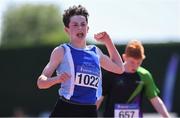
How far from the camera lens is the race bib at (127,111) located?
9.84m

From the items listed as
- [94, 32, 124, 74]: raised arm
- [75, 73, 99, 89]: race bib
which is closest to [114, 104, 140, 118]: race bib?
[94, 32, 124, 74]: raised arm

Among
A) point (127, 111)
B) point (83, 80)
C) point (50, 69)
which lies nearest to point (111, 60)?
point (83, 80)

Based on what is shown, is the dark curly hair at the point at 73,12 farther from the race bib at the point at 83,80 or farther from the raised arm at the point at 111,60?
the race bib at the point at 83,80

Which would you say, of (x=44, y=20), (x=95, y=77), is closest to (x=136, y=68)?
(x=95, y=77)

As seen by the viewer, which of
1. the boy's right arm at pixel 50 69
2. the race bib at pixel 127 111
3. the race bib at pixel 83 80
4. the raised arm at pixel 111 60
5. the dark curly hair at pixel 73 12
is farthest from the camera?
the race bib at pixel 127 111

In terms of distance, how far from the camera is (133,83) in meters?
9.98

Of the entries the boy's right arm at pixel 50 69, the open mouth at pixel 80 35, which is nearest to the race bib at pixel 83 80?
the boy's right arm at pixel 50 69

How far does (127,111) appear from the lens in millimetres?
9922

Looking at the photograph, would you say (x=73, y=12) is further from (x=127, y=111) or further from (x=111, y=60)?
(x=127, y=111)

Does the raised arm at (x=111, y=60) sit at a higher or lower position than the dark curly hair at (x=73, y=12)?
lower

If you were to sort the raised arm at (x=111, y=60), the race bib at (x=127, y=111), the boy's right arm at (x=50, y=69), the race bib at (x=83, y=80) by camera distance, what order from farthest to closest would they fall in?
the race bib at (x=127, y=111)
the raised arm at (x=111, y=60)
the race bib at (x=83, y=80)
the boy's right arm at (x=50, y=69)

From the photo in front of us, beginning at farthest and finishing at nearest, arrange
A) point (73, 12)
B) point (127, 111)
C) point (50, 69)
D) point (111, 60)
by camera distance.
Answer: point (127, 111) → point (111, 60) → point (73, 12) → point (50, 69)

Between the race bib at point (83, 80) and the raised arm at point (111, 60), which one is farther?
the raised arm at point (111, 60)

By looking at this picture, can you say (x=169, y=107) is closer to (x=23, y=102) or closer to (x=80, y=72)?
(x=23, y=102)
